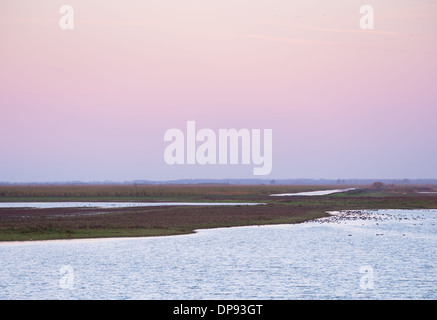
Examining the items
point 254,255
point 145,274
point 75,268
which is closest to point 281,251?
point 254,255

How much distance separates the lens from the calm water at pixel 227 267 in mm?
24531

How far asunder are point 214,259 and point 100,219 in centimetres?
2544

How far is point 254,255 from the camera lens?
35000 millimetres

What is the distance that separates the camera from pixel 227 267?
30.6 m

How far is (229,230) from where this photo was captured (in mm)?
50094

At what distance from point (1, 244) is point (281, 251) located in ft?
62.7

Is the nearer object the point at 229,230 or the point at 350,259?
the point at 350,259

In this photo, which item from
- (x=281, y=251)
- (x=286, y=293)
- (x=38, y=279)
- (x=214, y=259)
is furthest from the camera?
(x=281, y=251)

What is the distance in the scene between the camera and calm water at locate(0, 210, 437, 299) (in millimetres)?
24531

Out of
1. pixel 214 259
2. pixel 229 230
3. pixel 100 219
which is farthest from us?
pixel 100 219

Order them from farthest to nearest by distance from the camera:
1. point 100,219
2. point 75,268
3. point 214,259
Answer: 1. point 100,219
2. point 214,259
3. point 75,268
